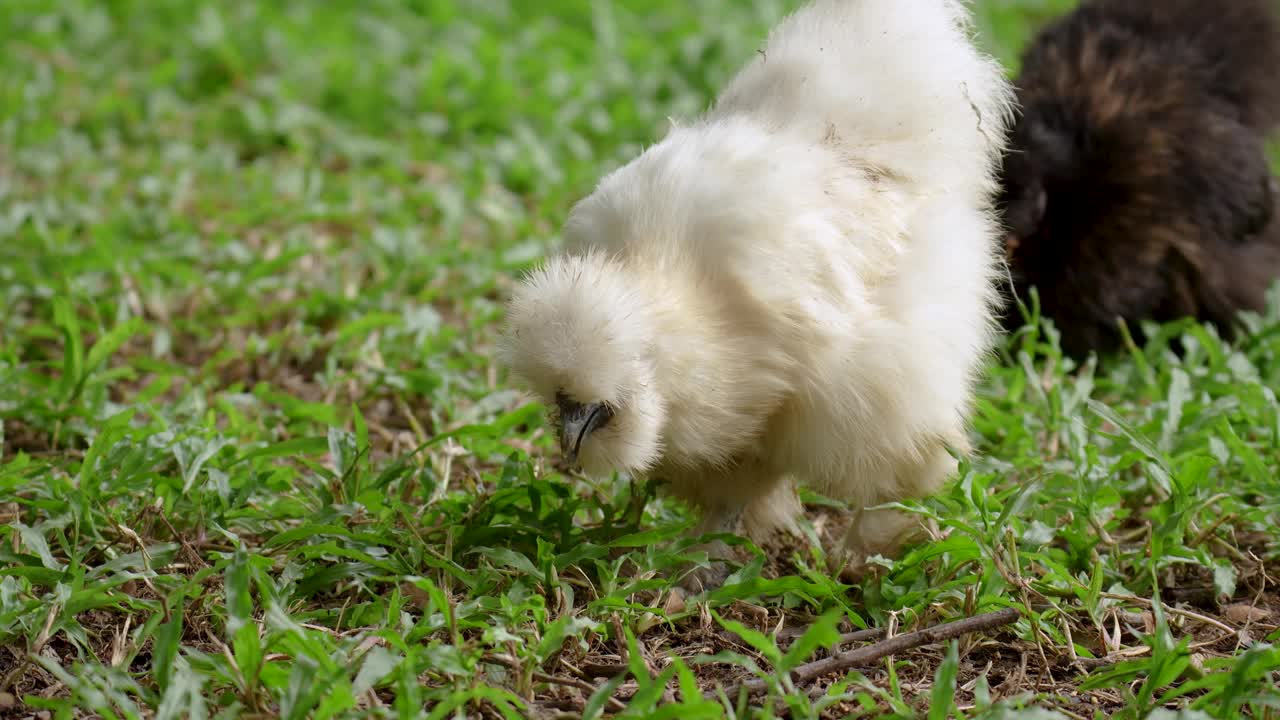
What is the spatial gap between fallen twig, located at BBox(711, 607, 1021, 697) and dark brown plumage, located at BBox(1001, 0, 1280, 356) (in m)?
1.65

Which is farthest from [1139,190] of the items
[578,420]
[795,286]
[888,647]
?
[578,420]

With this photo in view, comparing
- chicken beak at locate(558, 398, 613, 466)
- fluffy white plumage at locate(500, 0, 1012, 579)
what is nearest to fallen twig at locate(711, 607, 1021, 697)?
fluffy white plumage at locate(500, 0, 1012, 579)

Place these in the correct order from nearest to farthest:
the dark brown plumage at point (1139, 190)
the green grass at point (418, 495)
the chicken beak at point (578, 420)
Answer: the green grass at point (418, 495) < the chicken beak at point (578, 420) < the dark brown plumage at point (1139, 190)

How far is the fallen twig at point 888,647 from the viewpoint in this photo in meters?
2.76

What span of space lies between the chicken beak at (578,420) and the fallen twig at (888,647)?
0.58 metres

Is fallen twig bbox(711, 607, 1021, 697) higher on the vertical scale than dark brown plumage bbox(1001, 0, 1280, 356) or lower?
lower

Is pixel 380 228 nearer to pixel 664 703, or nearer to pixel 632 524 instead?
pixel 632 524

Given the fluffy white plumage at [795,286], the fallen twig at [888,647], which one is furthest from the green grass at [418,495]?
the fluffy white plumage at [795,286]

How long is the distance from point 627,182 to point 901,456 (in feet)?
2.76

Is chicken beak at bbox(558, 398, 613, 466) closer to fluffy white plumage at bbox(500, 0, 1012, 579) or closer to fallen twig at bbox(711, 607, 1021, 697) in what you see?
fluffy white plumage at bbox(500, 0, 1012, 579)

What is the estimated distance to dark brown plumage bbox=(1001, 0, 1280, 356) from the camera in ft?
14.5

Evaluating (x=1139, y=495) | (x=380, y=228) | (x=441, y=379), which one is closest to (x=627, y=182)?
(x=441, y=379)

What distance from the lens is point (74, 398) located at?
12.6 ft

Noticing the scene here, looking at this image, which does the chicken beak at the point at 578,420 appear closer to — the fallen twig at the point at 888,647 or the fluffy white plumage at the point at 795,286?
the fluffy white plumage at the point at 795,286
